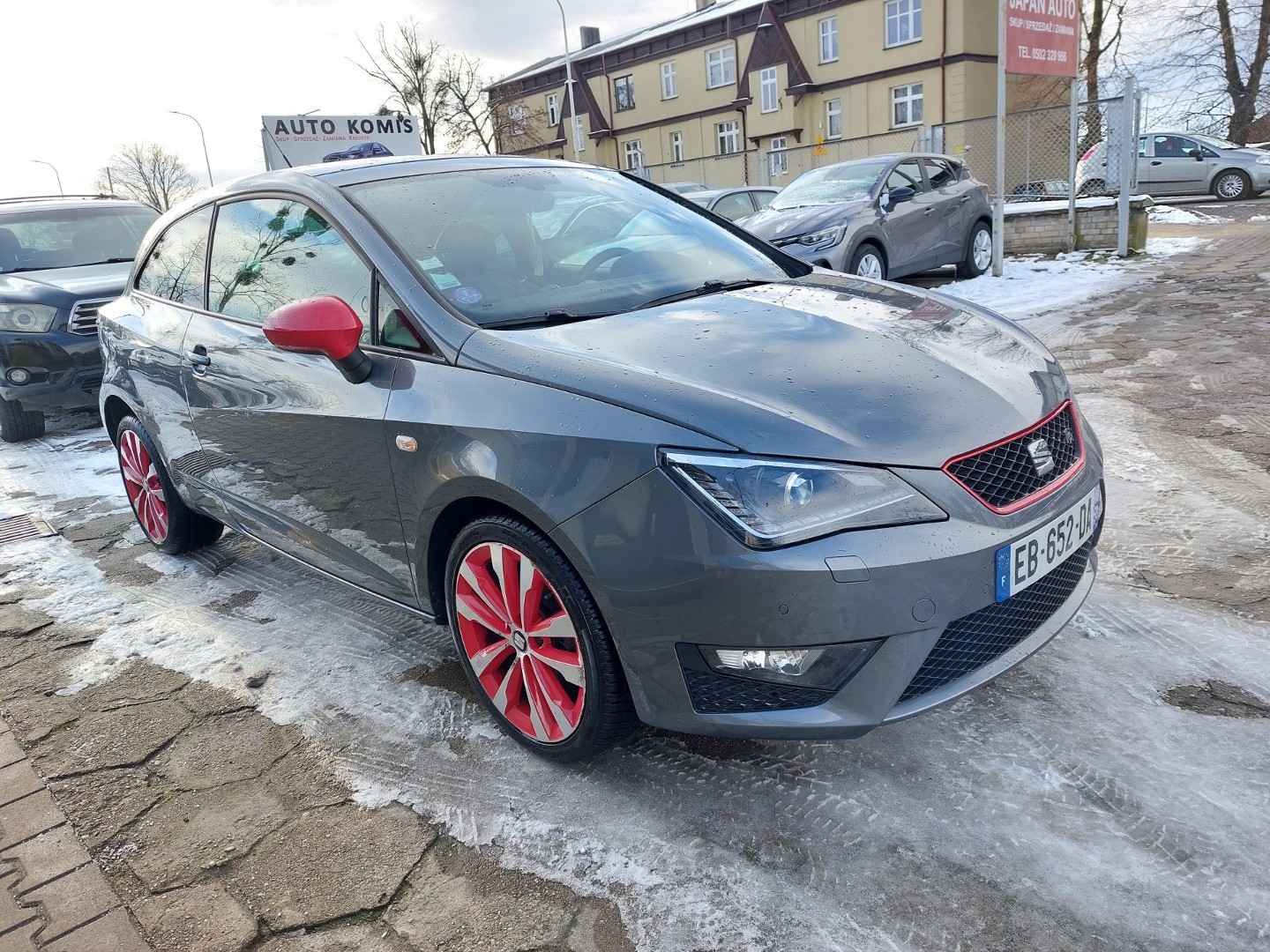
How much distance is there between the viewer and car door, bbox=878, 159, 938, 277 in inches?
406

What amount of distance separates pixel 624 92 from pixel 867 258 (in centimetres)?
3636

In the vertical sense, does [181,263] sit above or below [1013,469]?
above

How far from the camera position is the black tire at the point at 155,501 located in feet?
14.1

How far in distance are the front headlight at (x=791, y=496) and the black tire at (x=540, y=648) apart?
1.46 ft

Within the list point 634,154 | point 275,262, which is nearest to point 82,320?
point 275,262

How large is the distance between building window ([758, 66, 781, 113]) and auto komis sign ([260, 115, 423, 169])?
18509mm

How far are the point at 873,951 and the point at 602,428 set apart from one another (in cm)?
121

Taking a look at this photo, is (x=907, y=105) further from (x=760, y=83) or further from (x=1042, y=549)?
(x=1042, y=549)

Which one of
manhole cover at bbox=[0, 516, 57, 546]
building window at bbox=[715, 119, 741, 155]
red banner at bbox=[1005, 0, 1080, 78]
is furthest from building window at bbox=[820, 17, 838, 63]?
manhole cover at bbox=[0, 516, 57, 546]

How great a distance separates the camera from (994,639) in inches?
85.4

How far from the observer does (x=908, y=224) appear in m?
10.6

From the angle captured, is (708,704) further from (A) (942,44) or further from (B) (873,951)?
(A) (942,44)

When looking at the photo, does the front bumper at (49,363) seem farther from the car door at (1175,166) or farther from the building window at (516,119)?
the building window at (516,119)

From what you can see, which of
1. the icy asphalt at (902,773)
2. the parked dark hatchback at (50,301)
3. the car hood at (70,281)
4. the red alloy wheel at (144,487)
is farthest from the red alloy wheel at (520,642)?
the car hood at (70,281)
